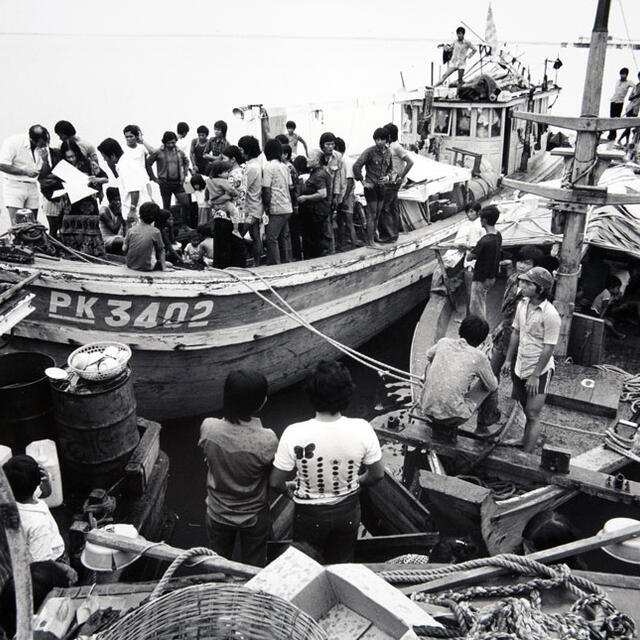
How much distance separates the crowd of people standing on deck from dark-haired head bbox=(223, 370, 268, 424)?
10.6 feet

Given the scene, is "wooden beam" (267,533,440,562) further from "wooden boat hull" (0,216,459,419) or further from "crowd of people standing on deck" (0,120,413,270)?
"crowd of people standing on deck" (0,120,413,270)

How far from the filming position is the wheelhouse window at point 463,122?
481 inches

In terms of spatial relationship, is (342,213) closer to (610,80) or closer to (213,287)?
→ (213,287)

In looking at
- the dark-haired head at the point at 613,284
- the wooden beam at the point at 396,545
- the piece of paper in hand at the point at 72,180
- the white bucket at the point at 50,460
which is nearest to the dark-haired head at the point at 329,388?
the wooden beam at the point at 396,545

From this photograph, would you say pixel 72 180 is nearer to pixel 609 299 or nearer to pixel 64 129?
pixel 64 129

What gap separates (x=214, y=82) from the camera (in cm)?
5272

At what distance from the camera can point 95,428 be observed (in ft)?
15.9

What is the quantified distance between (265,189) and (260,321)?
151 cm

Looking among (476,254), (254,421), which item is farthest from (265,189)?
(254,421)

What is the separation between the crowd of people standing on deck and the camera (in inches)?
279

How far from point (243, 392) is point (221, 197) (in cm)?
422

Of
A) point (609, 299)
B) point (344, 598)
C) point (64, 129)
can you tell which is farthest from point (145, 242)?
point (609, 299)

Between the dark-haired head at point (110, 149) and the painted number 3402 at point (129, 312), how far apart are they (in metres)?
2.41

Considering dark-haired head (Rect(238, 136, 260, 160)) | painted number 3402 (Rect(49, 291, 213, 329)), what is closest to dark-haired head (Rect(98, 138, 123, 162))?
dark-haired head (Rect(238, 136, 260, 160))
